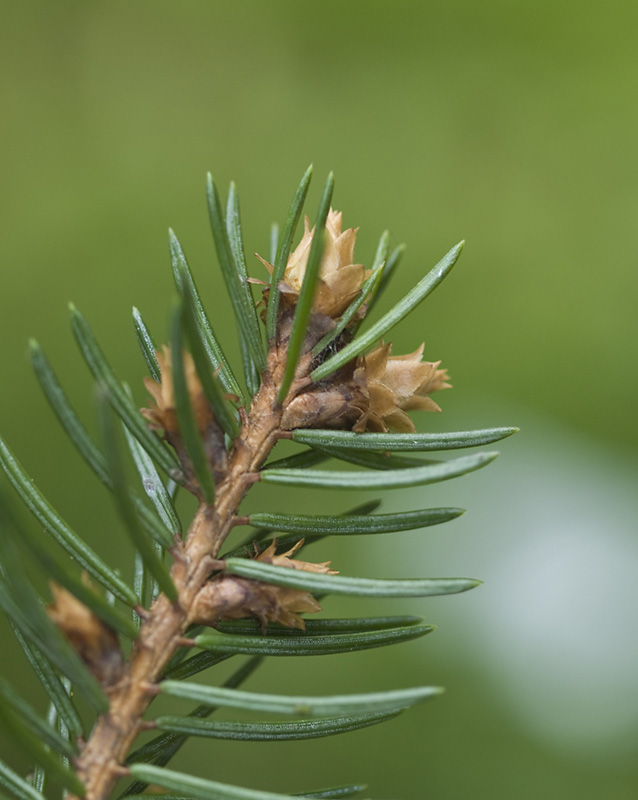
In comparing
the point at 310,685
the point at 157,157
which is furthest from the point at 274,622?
the point at 157,157

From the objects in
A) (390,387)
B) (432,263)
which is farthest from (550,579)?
(390,387)

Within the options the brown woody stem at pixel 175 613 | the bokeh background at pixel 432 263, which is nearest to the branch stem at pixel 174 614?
the brown woody stem at pixel 175 613

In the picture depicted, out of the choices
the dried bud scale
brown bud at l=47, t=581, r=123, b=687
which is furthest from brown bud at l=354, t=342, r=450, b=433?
brown bud at l=47, t=581, r=123, b=687

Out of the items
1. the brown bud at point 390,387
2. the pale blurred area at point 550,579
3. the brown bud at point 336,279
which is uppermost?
the brown bud at point 336,279

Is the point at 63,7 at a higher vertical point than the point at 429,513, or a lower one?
higher

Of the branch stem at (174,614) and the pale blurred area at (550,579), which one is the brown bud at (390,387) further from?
the pale blurred area at (550,579)

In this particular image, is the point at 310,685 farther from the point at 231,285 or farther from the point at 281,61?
the point at 281,61

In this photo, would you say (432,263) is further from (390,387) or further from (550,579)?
(390,387)

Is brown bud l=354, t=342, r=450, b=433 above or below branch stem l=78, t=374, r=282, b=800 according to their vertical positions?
above

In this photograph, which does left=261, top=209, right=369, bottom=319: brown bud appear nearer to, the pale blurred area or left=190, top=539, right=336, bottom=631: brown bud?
left=190, top=539, right=336, bottom=631: brown bud
